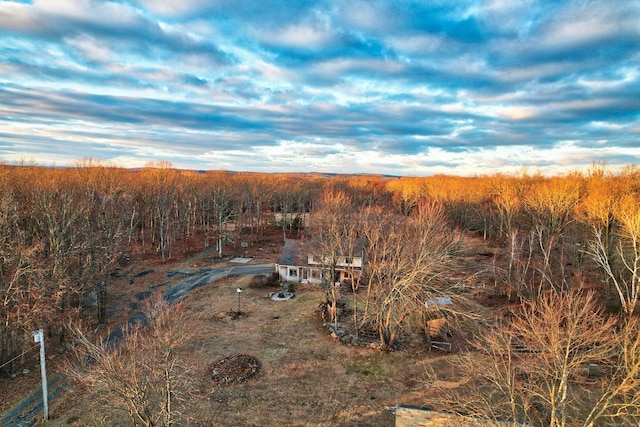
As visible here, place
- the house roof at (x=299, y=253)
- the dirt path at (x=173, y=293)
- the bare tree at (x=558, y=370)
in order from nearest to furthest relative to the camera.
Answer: the bare tree at (x=558, y=370), the dirt path at (x=173, y=293), the house roof at (x=299, y=253)

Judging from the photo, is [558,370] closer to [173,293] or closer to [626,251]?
[626,251]

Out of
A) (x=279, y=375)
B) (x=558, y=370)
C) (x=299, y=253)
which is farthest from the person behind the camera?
(x=299, y=253)

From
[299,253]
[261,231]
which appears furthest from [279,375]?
[261,231]

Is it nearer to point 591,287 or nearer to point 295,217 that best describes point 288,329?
point 591,287

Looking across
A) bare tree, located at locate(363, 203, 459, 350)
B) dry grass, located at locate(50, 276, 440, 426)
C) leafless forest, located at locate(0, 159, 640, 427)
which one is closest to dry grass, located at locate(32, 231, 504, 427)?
dry grass, located at locate(50, 276, 440, 426)

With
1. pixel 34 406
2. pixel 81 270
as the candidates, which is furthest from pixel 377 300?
pixel 81 270

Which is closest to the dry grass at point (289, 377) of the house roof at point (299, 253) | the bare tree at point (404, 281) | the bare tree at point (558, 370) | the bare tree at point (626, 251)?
the bare tree at point (404, 281)

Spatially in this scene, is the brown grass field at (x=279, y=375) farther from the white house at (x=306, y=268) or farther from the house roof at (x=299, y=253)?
the house roof at (x=299, y=253)

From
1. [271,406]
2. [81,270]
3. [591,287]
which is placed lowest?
[271,406]
